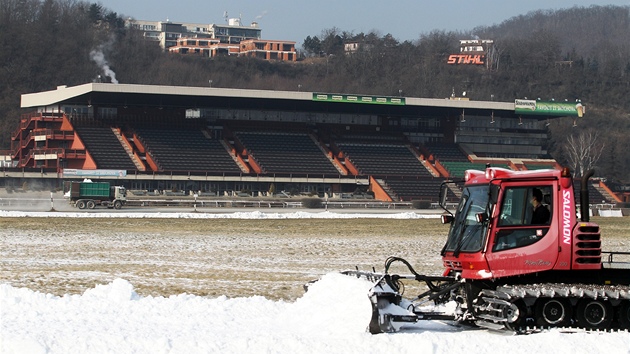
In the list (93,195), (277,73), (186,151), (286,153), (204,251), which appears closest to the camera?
(204,251)

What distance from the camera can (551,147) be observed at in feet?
434

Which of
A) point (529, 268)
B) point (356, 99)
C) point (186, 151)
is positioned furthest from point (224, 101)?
point (529, 268)

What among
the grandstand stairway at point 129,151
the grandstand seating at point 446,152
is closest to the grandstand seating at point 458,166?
the grandstand seating at point 446,152

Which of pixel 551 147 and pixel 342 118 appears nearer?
pixel 342 118

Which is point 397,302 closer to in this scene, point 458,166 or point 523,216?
point 523,216

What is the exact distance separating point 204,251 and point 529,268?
19643 millimetres

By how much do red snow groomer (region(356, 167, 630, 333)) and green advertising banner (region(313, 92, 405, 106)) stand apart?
86.9 m

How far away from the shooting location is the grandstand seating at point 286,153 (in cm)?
10100

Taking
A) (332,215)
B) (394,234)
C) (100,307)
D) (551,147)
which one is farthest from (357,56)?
(100,307)

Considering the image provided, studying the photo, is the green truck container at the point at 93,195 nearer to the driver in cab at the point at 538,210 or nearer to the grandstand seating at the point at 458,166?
the grandstand seating at the point at 458,166

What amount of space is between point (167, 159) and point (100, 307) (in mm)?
80332

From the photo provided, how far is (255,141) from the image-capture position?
344 ft

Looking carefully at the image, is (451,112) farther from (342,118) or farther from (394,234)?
(394,234)

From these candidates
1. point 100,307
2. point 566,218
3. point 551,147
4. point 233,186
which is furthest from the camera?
point 551,147
